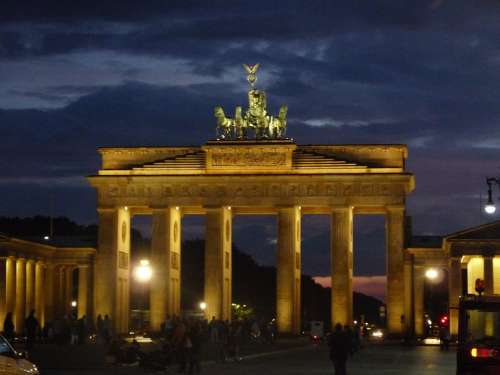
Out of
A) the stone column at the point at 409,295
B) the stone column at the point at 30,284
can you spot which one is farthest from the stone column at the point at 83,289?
the stone column at the point at 409,295

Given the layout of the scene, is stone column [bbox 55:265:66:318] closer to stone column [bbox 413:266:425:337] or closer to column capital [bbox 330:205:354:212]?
column capital [bbox 330:205:354:212]

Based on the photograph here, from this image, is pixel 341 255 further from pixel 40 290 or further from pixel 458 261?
pixel 40 290

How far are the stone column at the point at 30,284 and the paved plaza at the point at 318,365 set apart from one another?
127 ft

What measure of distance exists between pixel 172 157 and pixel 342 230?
15.7m

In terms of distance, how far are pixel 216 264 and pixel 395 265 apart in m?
14.6

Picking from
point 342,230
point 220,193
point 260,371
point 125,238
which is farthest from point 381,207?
point 260,371

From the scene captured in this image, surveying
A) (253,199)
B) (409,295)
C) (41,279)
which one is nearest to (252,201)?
(253,199)

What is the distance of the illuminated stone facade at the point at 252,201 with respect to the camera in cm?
10962

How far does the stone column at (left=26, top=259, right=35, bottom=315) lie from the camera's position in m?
116

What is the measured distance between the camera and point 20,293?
113m

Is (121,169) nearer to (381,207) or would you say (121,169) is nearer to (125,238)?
(125,238)

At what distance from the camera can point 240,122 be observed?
4446 inches

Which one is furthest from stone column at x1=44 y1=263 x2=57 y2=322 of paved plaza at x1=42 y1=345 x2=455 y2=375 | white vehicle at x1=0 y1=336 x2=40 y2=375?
white vehicle at x1=0 y1=336 x2=40 y2=375

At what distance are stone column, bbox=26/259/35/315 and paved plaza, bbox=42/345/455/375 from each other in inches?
1527
